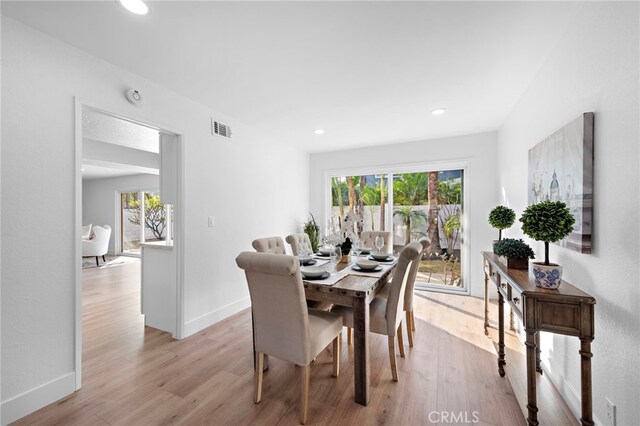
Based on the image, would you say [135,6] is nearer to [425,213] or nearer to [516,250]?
[516,250]

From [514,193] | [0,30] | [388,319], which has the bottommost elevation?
[388,319]

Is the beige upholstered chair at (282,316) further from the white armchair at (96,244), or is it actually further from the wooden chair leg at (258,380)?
the white armchair at (96,244)

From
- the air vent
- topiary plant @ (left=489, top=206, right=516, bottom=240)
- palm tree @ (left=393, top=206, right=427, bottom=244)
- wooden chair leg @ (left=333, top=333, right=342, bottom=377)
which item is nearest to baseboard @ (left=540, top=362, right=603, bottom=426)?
topiary plant @ (left=489, top=206, right=516, bottom=240)

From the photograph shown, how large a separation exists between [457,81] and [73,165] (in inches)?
124

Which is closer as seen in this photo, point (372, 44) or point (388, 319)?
point (372, 44)

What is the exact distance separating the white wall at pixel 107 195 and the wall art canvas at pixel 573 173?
8.24m

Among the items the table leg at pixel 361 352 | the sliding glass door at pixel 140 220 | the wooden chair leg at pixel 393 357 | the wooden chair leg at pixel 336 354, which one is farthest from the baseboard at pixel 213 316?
the sliding glass door at pixel 140 220

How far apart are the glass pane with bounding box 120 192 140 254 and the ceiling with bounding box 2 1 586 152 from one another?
6.80 m

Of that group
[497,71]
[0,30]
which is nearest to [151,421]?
[0,30]

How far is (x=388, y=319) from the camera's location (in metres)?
1.98

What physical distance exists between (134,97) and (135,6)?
921mm

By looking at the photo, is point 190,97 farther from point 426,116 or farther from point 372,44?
point 426,116

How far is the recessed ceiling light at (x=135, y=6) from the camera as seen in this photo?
1.48 m

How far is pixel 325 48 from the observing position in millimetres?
1896
